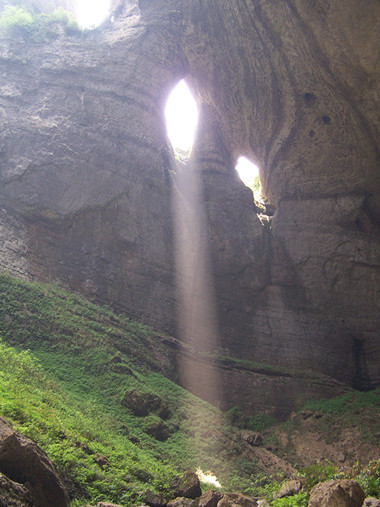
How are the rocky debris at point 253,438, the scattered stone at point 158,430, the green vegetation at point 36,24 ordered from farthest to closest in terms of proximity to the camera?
the green vegetation at point 36,24
the rocky debris at point 253,438
the scattered stone at point 158,430

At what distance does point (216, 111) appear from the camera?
25000mm

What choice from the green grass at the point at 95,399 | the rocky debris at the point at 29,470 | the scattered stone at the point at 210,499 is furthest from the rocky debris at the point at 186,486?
the rocky debris at the point at 29,470

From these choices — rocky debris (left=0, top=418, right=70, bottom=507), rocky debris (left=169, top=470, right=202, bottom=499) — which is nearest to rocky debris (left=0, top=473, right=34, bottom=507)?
rocky debris (left=0, top=418, right=70, bottom=507)

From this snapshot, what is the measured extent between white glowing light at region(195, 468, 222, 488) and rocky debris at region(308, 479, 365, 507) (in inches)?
196

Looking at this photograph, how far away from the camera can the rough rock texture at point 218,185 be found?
56.6 feet

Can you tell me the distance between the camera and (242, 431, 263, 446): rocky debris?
44.8 ft

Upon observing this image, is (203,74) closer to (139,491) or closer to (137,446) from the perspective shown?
(137,446)

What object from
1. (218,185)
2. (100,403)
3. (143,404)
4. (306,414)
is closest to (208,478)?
(143,404)

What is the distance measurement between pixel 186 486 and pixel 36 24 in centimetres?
2299

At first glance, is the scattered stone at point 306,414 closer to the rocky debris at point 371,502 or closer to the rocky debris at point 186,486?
the rocky debris at point 186,486

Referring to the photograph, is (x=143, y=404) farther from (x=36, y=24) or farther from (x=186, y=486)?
(x=36, y=24)

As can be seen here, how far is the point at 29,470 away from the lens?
475 centimetres

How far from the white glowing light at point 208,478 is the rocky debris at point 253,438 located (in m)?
3.54

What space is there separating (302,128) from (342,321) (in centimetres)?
906
